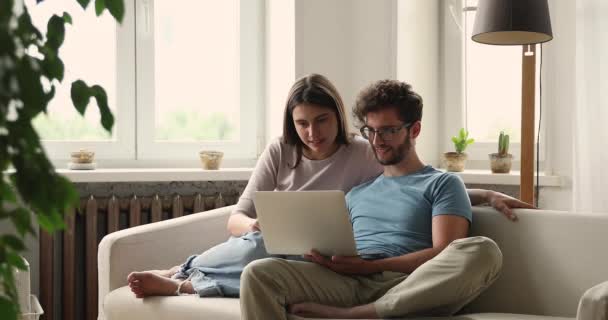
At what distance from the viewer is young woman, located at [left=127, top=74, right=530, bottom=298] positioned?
250 cm

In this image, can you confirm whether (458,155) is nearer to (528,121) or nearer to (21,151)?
(528,121)

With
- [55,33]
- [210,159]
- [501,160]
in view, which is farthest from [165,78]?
[55,33]

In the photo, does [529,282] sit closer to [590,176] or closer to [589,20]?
[590,176]

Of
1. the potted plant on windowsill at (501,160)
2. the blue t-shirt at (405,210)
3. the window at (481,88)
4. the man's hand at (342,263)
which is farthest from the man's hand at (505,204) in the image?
the window at (481,88)

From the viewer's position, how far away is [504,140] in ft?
11.5

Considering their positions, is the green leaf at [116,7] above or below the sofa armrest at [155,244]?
above

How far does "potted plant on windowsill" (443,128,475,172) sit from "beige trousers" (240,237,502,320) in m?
1.41

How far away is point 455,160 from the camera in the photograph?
3650 millimetres

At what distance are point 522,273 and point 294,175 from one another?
2.76ft

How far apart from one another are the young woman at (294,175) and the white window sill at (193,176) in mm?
870

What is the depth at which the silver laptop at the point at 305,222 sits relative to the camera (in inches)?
86.2

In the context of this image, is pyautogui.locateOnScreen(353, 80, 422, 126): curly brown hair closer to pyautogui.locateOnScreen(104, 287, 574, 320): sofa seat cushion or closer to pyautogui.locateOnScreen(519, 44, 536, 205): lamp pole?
pyautogui.locateOnScreen(104, 287, 574, 320): sofa seat cushion

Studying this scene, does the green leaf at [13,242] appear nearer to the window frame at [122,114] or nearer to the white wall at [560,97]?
the white wall at [560,97]

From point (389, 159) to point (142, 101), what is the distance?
1.76 metres
